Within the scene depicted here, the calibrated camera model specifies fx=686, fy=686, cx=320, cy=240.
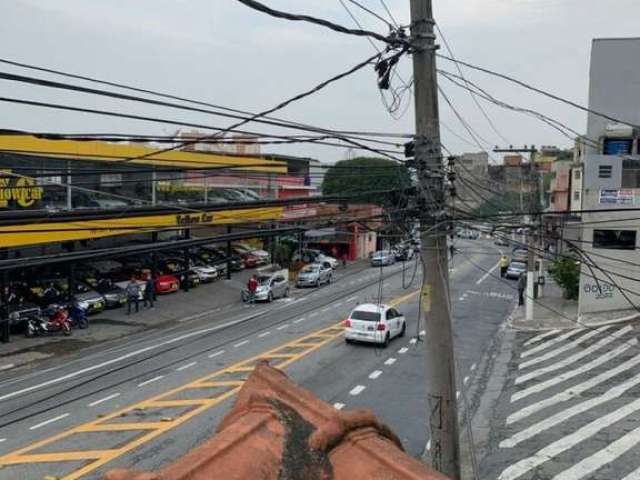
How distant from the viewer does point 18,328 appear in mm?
28250

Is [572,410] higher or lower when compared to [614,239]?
lower

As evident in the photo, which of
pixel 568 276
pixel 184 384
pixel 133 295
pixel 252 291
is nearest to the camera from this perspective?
pixel 184 384

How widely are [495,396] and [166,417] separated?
858 cm

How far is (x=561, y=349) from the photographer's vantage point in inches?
931

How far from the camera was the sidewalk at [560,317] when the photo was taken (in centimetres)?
2733

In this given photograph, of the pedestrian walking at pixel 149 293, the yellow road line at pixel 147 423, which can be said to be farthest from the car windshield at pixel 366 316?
the pedestrian walking at pixel 149 293

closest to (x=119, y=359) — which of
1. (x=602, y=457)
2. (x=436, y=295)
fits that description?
(x=602, y=457)

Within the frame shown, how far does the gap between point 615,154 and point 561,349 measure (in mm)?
9436

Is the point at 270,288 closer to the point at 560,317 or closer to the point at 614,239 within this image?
the point at 560,317

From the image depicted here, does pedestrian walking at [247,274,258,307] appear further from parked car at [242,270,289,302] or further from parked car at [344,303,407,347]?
parked car at [344,303,407,347]

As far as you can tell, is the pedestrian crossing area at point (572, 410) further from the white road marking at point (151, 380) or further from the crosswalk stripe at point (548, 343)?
the white road marking at point (151, 380)

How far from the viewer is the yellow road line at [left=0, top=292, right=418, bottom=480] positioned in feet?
42.6

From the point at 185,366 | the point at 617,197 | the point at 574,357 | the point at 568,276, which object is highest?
the point at 617,197

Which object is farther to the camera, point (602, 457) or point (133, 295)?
point (133, 295)
